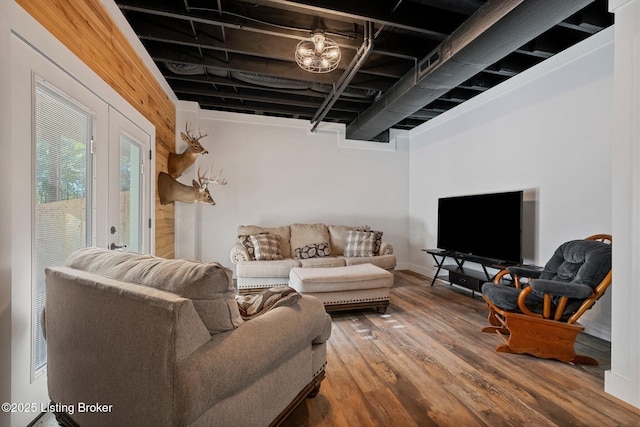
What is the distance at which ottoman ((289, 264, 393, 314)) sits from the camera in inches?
119

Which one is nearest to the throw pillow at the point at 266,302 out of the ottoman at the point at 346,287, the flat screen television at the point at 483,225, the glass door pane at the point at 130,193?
the ottoman at the point at 346,287

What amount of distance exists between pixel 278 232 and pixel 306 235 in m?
0.46

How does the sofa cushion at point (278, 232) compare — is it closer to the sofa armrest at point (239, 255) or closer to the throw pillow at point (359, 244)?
the sofa armrest at point (239, 255)

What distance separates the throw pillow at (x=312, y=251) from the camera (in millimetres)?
4395

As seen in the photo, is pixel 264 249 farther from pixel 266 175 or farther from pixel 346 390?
pixel 346 390

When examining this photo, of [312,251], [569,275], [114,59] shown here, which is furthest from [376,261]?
[114,59]

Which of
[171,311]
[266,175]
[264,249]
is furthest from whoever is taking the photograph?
[266,175]

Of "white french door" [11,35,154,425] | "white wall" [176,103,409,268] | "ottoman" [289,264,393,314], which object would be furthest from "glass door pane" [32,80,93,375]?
"white wall" [176,103,409,268]

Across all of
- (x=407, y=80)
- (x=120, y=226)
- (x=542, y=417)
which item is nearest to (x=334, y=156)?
(x=407, y=80)

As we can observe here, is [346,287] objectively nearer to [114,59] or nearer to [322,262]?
[322,262]

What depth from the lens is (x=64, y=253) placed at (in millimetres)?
1735

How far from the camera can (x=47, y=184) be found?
160cm

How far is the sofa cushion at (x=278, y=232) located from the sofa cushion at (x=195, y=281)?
10.3 feet

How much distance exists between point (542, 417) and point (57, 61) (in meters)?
3.43
